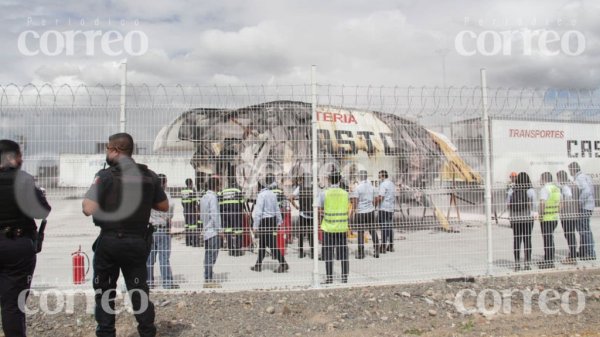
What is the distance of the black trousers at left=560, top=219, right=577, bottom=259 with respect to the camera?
28.5ft

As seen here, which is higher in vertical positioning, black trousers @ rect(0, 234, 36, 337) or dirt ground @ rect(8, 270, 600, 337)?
black trousers @ rect(0, 234, 36, 337)

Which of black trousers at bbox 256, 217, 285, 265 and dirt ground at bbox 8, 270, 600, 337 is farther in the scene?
black trousers at bbox 256, 217, 285, 265

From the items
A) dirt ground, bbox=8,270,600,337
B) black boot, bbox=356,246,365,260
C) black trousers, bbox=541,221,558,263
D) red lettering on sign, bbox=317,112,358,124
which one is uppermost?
red lettering on sign, bbox=317,112,358,124

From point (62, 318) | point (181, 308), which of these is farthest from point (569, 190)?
point (62, 318)

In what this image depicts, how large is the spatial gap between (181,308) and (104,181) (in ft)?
7.68

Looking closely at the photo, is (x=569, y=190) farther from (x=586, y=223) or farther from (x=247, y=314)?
(x=247, y=314)

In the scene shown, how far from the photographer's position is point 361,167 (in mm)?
8219

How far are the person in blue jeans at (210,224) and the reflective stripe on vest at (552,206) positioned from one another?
19.5ft

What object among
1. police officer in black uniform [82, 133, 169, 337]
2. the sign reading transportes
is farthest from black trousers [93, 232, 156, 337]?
the sign reading transportes

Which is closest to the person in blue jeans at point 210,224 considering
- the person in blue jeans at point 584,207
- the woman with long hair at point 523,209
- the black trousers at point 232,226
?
the black trousers at point 232,226

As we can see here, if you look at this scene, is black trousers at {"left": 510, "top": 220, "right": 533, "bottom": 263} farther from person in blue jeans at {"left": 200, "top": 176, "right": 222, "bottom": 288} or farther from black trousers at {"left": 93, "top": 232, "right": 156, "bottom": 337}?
black trousers at {"left": 93, "top": 232, "right": 156, "bottom": 337}

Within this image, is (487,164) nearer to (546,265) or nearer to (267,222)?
(546,265)

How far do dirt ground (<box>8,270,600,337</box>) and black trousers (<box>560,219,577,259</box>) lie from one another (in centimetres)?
208

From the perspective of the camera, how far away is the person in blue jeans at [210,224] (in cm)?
701
